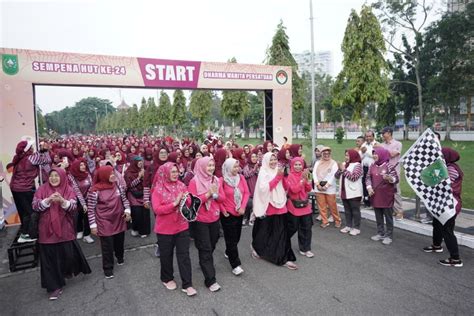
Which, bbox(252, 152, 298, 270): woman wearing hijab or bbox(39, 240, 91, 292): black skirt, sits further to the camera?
bbox(252, 152, 298, 270): woman wearing hijab

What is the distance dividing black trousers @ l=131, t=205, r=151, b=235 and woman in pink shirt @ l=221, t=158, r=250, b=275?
8.28 ft

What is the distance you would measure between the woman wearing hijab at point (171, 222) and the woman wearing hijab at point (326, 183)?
11.0 ft

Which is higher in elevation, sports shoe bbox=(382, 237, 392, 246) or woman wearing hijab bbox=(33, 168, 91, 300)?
woman wearing hijab bbox=(33, 168, 91, 300)

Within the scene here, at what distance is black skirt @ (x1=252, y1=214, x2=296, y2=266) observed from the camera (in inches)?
185

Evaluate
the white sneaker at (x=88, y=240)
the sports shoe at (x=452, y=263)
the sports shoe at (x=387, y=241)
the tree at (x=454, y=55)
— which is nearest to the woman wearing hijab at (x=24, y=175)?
the white sneaker at (x=88, y=240)

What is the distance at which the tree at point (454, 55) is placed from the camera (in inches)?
1013

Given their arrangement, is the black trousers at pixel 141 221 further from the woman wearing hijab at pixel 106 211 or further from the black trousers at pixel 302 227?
the black trousers at pixel 302 227

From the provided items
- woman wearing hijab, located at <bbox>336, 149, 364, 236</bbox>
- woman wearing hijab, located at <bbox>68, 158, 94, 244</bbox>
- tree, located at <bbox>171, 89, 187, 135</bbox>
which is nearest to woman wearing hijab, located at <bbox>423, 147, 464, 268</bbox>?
woman wearing hijab, located at <bbox>336, 149, 364, 236</bbox>

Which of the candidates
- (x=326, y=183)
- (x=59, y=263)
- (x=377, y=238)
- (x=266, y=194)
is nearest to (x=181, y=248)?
(x=266, y=194)

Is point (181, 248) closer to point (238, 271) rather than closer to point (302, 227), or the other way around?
point (238, 271)

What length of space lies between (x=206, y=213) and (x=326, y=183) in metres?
3.11

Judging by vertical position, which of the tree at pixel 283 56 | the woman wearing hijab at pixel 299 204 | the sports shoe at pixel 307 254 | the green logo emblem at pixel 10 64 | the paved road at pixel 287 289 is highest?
the tree at pixel 283 56

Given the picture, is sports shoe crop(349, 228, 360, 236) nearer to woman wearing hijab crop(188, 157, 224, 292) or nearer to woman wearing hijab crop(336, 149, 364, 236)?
woman wearing hijab crop(336, 149, 364, 236)

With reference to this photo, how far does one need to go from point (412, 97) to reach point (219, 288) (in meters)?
36.7
